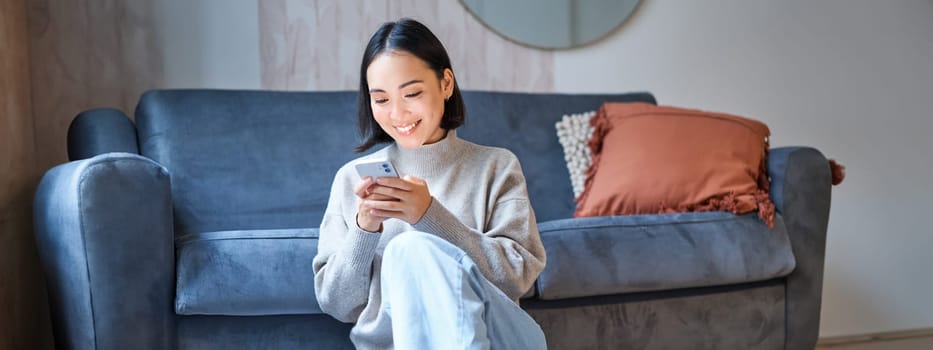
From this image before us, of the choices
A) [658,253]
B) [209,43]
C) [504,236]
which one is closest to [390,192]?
[504,236]

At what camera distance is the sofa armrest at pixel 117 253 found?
62.6 inches

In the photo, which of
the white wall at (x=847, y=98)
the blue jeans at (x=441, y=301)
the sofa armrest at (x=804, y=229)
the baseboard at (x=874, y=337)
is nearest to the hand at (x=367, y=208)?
the blue jeans at (x=441, y=301)

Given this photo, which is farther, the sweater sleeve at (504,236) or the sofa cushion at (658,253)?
the sofa cushion at (658,253)

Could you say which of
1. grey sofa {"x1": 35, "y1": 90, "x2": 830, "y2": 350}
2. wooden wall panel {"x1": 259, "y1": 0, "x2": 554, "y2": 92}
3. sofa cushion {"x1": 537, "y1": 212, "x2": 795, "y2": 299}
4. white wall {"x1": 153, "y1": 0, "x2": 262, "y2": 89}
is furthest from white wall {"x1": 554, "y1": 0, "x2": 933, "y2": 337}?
white wall {"x1": 153, "y1": 0, "x2": 262, "y2": 89}

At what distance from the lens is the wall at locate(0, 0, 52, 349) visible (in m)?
2.01

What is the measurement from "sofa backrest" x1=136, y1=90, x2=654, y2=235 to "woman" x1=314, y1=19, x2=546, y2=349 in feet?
2.39

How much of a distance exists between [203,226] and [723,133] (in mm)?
1354

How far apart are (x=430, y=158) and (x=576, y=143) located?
1067 mm

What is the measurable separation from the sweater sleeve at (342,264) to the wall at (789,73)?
1.26 metres

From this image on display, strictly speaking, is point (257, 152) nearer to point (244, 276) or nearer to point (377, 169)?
point (244, 276)

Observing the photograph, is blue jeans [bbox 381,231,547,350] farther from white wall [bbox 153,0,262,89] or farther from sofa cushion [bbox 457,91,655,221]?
white wall [bbox 153,0,262,89]

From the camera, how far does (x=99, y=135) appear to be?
6.91 feet

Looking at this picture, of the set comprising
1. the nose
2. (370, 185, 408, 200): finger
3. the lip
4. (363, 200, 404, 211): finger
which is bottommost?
(363, 200, 404, 211): finger

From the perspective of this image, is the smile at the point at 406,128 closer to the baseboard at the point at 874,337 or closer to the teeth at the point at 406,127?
the teeth at the point at 406,127
